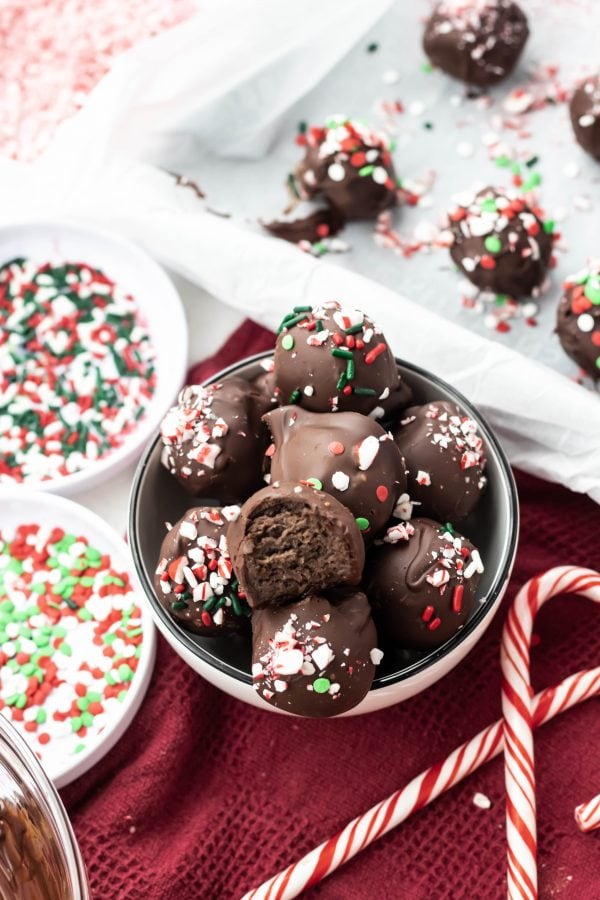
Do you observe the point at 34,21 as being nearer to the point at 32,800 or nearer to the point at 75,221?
the point at 75,221

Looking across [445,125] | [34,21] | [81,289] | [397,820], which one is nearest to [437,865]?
[397,820]

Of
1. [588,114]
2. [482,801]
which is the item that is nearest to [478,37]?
[588,114]

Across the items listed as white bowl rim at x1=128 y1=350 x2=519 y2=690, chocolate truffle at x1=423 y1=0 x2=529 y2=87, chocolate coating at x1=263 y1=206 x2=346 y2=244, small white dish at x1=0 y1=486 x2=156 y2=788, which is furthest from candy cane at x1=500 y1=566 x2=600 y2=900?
chocolate truffle at x1=423 y1=0 x2=529 y2=87

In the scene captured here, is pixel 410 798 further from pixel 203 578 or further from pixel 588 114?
pixel 588 114

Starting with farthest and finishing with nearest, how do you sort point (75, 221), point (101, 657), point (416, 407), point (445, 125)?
point (445, 125), point (75, 221), point (101, 657), point (416, 407)

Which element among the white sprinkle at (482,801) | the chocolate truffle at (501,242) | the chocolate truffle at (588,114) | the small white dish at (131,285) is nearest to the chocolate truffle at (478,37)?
the chocolate truffle at (588,114)
